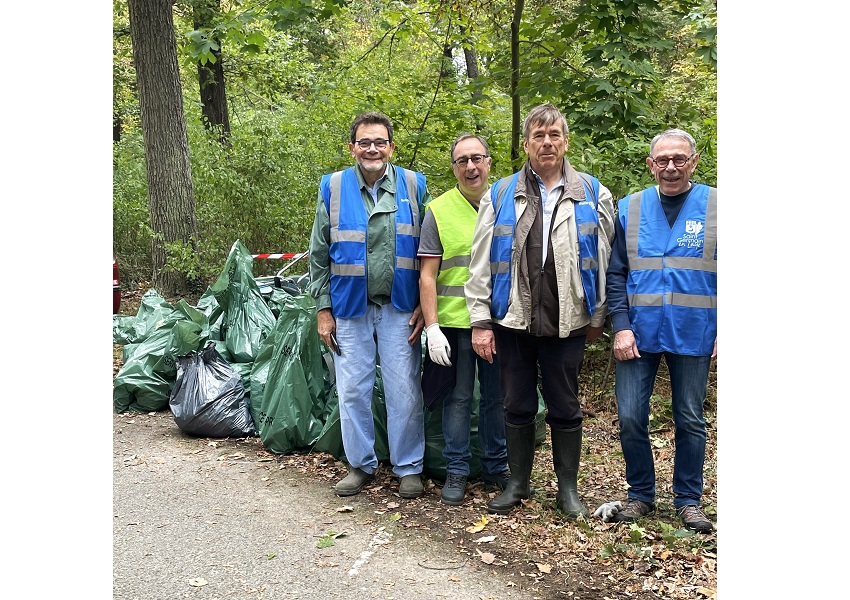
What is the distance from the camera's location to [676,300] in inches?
159

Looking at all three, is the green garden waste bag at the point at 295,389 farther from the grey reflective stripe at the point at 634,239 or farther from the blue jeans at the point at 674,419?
the grey reflective stripe at the point at 634,239

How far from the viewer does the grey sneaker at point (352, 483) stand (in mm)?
4953

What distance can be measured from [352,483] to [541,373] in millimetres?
1390

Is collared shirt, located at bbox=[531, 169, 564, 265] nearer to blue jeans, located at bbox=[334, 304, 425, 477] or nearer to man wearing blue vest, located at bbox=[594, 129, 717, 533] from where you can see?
man wearing blue vest, located at bbox=[594, 129, 717, 533]

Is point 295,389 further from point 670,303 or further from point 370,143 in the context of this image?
point 670,303

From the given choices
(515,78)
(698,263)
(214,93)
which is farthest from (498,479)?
(214,93)

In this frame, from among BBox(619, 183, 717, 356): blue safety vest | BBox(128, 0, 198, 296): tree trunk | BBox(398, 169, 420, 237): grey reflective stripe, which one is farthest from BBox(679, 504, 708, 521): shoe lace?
BBox(128, 0, 198, 296): tree trunk

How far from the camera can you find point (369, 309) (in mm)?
4898

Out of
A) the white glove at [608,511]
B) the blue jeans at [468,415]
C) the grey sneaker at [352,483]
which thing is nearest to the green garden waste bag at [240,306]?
the grey sneaker at [352,483]

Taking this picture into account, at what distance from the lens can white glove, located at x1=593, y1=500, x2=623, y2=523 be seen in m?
4.35

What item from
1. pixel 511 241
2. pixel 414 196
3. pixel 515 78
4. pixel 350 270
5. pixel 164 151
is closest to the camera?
pixel 511 241

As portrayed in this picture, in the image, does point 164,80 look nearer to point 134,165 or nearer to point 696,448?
point 134,165

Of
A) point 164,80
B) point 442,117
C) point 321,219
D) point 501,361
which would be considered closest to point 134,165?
point 164,80

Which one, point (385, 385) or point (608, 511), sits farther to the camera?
point (385, 385)
